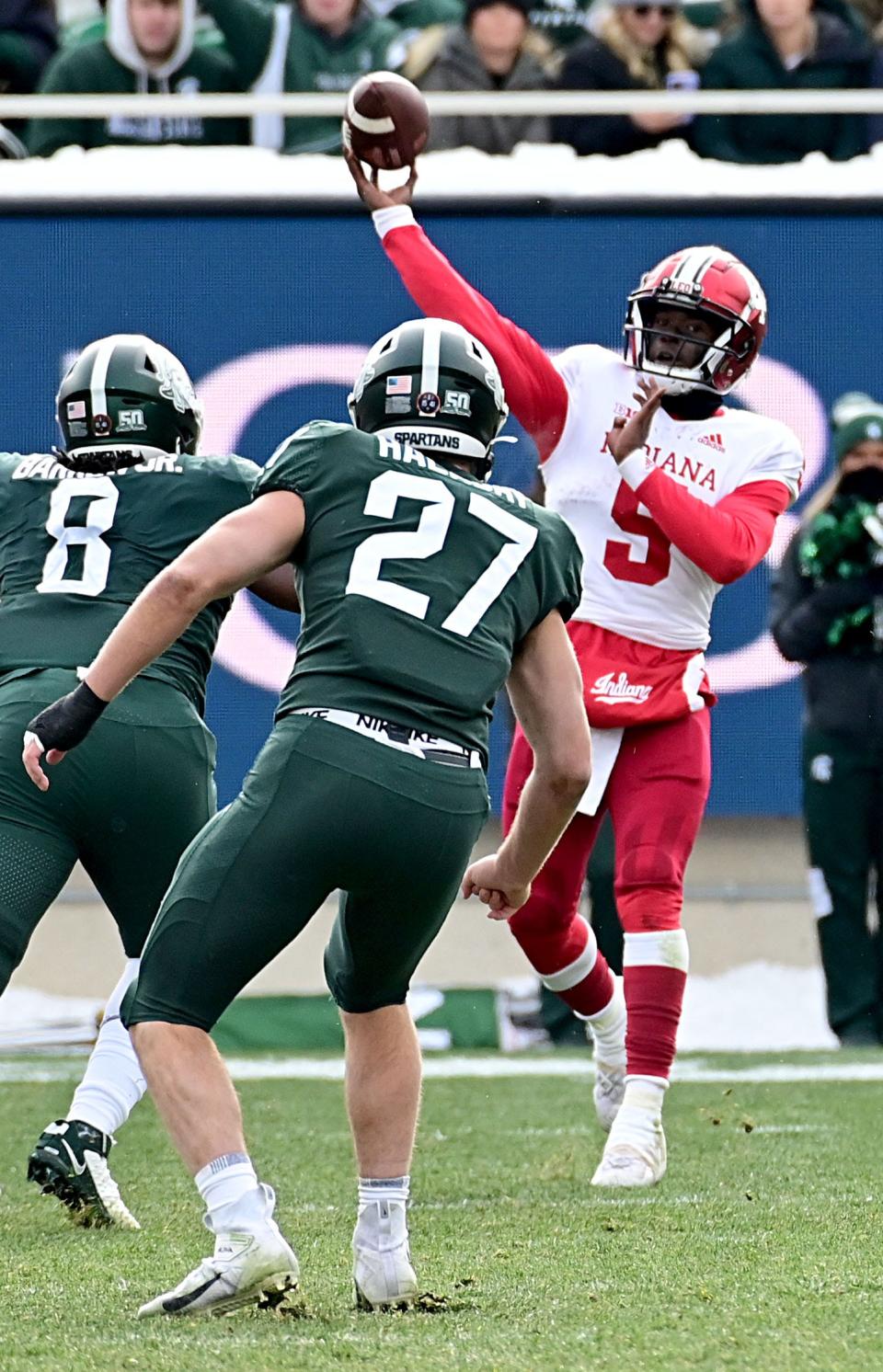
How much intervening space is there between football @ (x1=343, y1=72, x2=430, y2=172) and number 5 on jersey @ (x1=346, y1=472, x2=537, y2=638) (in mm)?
2037

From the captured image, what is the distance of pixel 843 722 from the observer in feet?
27.8

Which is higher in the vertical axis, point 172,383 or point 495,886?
point 172,383

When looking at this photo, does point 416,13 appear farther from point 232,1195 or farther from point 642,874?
A: point 232,1195

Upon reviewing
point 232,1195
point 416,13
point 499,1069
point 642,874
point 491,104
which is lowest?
point 499,1069

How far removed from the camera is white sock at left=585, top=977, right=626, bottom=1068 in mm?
5449

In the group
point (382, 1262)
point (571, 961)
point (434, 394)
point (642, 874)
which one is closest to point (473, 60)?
point (571, 961)

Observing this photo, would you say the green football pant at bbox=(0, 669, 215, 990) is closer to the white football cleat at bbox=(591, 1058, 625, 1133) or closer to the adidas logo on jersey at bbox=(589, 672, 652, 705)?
the adidas logo on jersey at bbox=(589, 672, 652, 705)

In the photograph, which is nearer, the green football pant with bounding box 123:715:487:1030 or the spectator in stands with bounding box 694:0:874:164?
the green football pant with bounding box 123:715:487:1030

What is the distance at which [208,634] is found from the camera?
4453 mm

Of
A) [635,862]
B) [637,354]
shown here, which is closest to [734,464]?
[637,354]

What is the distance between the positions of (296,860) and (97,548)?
1362mm

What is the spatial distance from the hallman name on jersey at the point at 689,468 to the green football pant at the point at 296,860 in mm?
2068

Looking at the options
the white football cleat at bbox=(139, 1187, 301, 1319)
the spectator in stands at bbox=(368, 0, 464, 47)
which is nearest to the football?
the white football cleat at bbox=(139, 1187, 301, 1319)

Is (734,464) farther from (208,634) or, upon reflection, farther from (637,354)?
(208,634)
